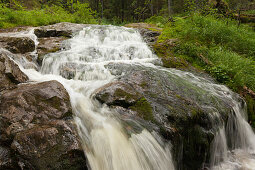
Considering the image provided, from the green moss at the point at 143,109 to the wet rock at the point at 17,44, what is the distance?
4.76 meters

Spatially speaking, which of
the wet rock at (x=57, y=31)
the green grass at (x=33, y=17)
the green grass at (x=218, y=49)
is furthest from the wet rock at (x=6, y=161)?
the green grass at (x=33, y=17)

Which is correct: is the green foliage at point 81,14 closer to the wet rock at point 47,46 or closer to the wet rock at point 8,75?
the wet rock at point 47,46

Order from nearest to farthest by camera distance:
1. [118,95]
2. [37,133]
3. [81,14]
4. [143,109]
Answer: [37,133] < [143,109] < [118,95] < [81,14]

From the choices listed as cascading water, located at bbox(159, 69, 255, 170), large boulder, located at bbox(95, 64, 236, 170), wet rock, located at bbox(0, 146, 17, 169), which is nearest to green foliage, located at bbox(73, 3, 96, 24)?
large boulder, located at bbox(95, 64, 236, 170)

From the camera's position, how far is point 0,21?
311 inches

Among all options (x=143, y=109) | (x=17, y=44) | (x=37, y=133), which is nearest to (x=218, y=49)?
(x=143, y=109)

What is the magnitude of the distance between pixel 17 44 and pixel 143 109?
16.9 ft

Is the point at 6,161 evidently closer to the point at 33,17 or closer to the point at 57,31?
the point at 57,31

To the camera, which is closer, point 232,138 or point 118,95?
point 118,95

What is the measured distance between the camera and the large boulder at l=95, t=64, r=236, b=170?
2.90 metres

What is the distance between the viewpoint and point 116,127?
2652 millimetres

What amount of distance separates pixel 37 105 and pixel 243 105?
513 cm

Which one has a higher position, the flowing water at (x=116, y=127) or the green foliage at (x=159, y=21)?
the green foliage at (x=159, y=21)

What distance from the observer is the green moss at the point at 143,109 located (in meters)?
2.98
